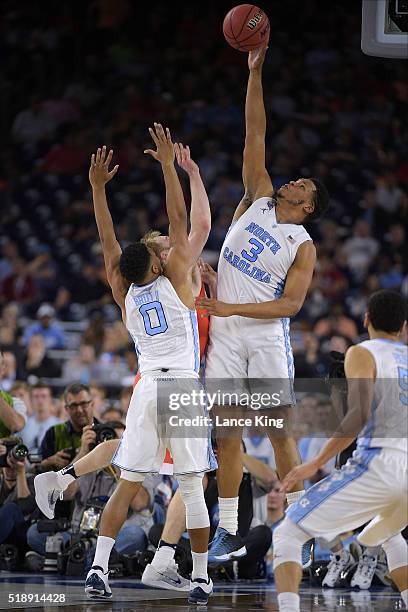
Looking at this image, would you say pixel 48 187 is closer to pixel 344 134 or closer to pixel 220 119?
pixel 220 119

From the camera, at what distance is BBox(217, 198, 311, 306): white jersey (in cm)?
693

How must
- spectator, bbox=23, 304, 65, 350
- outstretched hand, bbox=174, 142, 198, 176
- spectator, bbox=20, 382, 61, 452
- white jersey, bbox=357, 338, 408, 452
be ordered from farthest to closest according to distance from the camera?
spectator, bbox=23, 304, 65, 350
spectator, bbox=20, 382, 61, 452
outstretched hand, bbox=174, 142, 198, 176
white jersey, bbox=357, 338, 408, 452

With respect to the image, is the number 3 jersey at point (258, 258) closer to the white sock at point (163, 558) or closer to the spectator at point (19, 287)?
the white sock at point (163, 558)

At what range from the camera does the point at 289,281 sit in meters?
6.88

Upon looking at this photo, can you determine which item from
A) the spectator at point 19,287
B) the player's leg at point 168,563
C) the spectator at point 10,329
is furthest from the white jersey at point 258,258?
the spectator at point 19,287

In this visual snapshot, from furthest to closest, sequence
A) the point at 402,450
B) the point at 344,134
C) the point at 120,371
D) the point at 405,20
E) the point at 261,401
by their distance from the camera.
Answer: the point at 344,134, the point at 120,371, the point at 261,401, the point at 405,20, the point at 402,450

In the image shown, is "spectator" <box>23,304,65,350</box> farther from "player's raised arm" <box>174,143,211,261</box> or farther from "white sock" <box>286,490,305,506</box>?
"white sock" <box>286,490,305,506</box>

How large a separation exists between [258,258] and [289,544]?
2189 mm

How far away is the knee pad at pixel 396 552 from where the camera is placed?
5652 millimetres

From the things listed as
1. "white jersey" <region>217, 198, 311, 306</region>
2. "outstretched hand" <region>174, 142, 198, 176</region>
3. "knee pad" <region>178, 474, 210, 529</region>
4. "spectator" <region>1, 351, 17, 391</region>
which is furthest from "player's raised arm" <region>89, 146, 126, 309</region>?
"spectator" <region>1, 351, 17, 391</region>

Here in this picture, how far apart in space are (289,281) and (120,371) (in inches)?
265

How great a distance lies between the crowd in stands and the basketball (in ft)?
18.9

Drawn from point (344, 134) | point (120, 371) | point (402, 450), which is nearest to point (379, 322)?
point (402, 450)

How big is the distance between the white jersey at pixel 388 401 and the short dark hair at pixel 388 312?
0.13m
